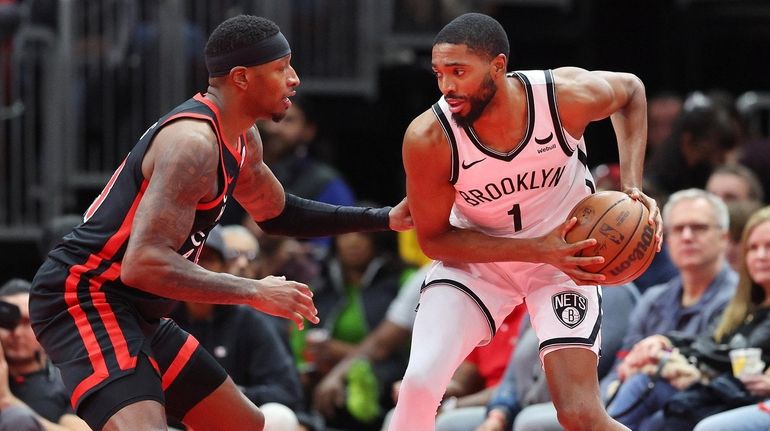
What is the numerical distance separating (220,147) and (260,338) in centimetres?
277

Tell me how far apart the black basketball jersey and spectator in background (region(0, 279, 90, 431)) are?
6.15 ft

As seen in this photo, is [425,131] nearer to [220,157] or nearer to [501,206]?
[501,206]

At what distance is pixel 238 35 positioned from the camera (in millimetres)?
5625

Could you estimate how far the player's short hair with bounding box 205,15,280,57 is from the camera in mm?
5617

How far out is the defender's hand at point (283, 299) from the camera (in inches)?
206

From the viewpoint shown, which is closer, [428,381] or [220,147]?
[220,147]

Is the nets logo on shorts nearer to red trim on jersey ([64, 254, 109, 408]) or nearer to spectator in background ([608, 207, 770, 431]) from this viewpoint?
spectator in background ([608, 207, 770, 431])

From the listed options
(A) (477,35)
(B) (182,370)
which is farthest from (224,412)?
(A) (477,35)

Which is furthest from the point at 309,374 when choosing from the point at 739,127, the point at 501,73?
the point at 501,73

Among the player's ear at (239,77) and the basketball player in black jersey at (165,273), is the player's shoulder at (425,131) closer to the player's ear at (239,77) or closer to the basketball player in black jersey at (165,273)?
the basketball player in black jersey at (165,273)

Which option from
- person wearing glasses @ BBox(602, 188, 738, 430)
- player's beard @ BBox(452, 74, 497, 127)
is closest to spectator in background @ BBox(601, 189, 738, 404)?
person wearing glasses @ BBox(602, 188, 738, 430)

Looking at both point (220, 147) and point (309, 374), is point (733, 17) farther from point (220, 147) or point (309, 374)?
point (220, 147)

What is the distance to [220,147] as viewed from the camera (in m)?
5.48

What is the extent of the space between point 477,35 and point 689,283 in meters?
2.55
